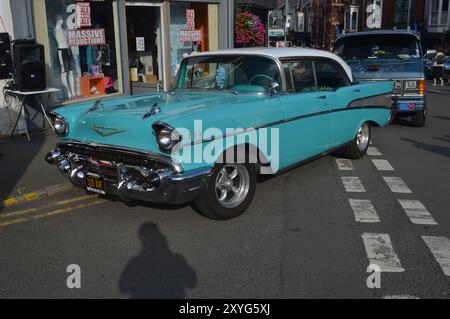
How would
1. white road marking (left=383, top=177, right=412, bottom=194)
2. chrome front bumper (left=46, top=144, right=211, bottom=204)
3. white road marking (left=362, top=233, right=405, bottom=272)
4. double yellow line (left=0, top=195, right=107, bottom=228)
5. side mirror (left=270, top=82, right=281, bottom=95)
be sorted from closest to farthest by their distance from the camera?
white road marking (left=362, top=233, right=405, bottom=272) < chrome front bumper (left=46, top=144, right=211, bottom=204) < double yellow line (left=0, top=195, right=107, bottom=228) < side mirror (left=270, top=82, right=281, bottom=95) < white road marking (left=383, top=177, right=412, bottom=194)

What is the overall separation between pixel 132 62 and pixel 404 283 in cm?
974

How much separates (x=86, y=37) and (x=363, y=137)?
6.00 meters

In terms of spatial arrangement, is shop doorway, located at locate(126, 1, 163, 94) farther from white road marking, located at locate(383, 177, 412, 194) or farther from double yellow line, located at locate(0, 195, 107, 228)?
white road marking, located at locate(383, 177, 412, 194)

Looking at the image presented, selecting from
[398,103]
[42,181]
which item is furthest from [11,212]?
[398,103]

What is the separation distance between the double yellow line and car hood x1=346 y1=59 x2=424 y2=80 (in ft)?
20.1

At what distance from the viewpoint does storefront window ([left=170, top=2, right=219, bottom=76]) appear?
496 inches

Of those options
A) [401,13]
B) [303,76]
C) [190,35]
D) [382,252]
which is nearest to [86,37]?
[190,35]

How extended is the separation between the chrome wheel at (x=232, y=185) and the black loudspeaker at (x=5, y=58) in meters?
5.11

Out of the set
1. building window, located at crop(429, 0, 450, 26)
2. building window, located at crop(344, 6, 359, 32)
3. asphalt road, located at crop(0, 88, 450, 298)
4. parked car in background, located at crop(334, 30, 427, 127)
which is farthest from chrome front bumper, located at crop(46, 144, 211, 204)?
building window, located at crop(344, 6, 359, 32)

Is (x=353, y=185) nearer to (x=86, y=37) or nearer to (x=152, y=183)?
(x=152, y=183)

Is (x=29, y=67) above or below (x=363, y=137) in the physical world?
above

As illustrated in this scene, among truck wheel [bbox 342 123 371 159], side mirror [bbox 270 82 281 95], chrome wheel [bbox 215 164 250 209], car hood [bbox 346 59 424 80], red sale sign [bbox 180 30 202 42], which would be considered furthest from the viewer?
red sale sign [bbox 180 30 202 42]

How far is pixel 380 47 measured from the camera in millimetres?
10664
